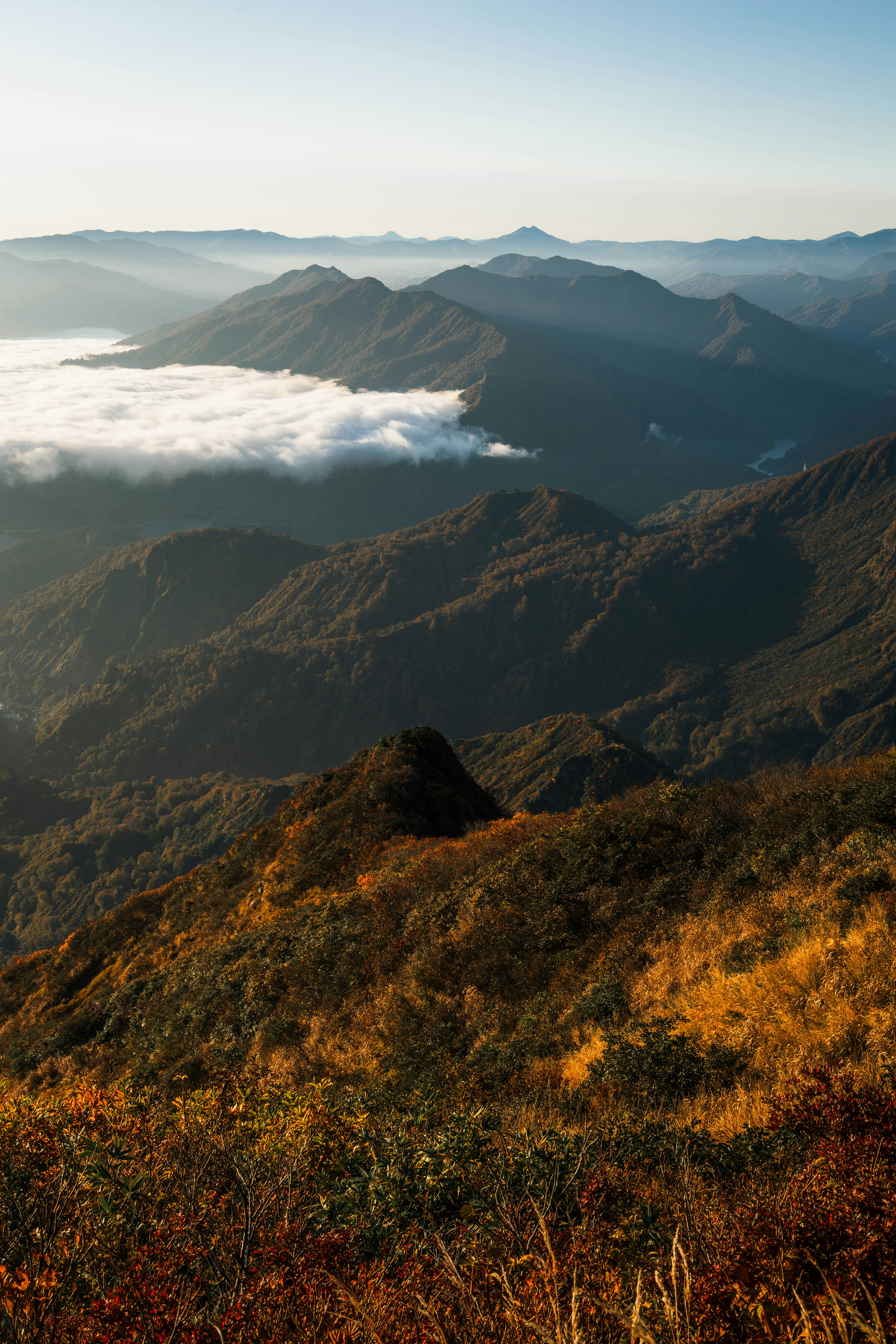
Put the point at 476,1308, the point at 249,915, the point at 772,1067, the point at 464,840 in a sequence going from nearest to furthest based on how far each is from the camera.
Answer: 1. the point at 476,1308
2. the point at 772,1067
3. the point at 464,840
4. the point at 249,915

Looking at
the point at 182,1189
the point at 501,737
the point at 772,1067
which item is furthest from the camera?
the point at 501,737

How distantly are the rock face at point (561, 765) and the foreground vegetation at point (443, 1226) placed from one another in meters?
72.8

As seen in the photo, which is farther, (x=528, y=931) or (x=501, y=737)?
(x=501, y=737)

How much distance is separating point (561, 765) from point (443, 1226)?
309ft

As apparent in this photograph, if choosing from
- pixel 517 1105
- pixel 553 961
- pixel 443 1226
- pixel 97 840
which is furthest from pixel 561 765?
pixel 97 840

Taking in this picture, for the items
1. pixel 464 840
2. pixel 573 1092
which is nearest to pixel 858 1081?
pixel 573 1092

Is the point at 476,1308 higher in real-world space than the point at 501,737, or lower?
higher

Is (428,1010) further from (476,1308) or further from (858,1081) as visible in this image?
(476,1308)

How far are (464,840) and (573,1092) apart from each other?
1505 centimetres

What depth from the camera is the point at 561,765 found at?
324 feet

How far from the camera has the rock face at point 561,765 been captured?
93.3 m

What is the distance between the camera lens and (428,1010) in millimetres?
15508

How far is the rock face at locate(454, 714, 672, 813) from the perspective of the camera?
93.3 m

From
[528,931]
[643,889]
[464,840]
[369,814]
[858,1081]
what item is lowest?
[369,814]
